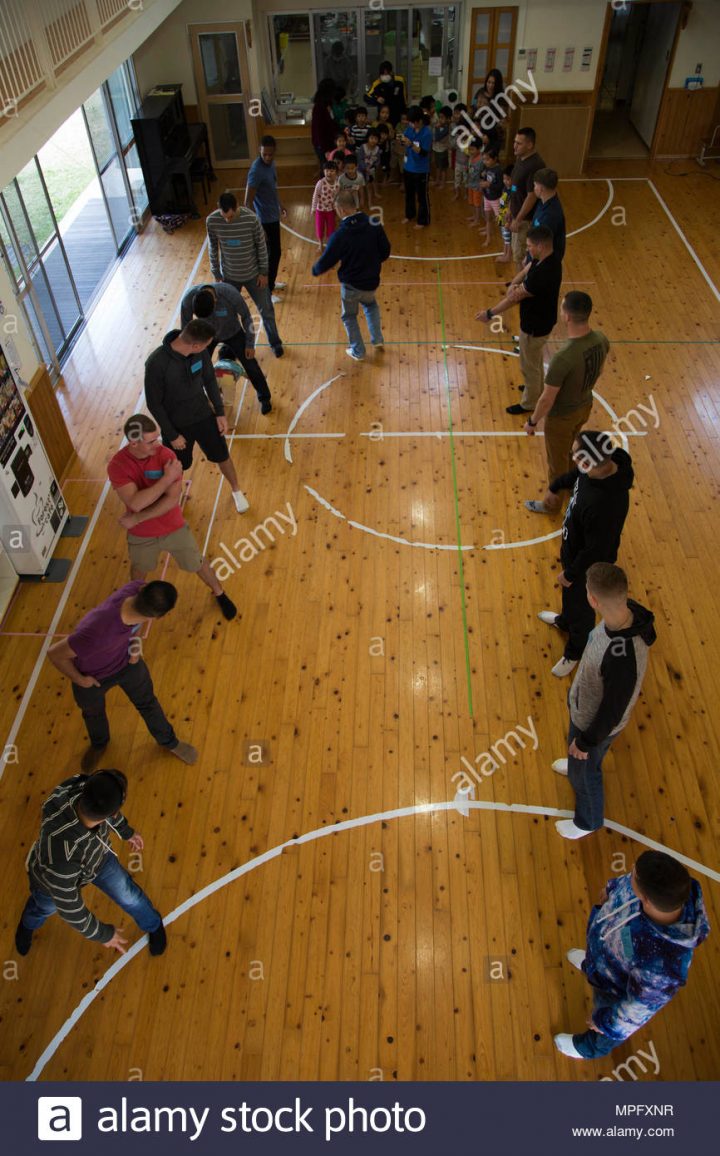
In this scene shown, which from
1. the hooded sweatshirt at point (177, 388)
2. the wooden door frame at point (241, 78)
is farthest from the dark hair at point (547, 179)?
the wooden door frame at point (241, 78)

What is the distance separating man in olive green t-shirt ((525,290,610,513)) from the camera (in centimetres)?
521

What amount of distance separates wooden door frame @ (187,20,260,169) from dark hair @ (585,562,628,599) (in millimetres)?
11782

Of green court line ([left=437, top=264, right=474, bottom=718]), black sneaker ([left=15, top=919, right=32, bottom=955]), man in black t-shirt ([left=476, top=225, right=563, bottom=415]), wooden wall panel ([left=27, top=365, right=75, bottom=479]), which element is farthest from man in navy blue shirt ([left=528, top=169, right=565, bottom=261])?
black sneaker ([left=15, top=919, right=32, bottom=955])

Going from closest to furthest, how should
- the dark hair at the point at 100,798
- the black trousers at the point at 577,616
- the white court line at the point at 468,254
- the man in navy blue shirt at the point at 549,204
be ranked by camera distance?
the dark hair at the point at 100,798
the black trousers at the point at 577,616
the man in navy blue shirt at the point at 549,204
the white court line at the point at 468,254

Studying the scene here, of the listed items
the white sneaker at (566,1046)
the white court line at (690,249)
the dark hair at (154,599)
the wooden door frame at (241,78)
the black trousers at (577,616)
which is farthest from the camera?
the wooden door frame at (241,78)

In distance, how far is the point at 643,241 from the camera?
10.3m

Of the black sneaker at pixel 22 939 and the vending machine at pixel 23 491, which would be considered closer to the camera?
the black sneaker at pixel 22 939

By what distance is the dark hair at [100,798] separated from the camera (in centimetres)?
329

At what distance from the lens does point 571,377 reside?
5.39 m

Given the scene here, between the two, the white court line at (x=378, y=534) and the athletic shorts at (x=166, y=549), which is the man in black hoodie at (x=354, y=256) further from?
the athletic shorts at (x=166, y=549)

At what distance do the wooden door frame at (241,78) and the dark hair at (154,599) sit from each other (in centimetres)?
1129

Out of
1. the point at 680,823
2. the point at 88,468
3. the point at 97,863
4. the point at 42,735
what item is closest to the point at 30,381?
the point at 88,468

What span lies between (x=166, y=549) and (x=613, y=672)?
302 cm

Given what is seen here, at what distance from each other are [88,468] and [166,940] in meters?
4.44
